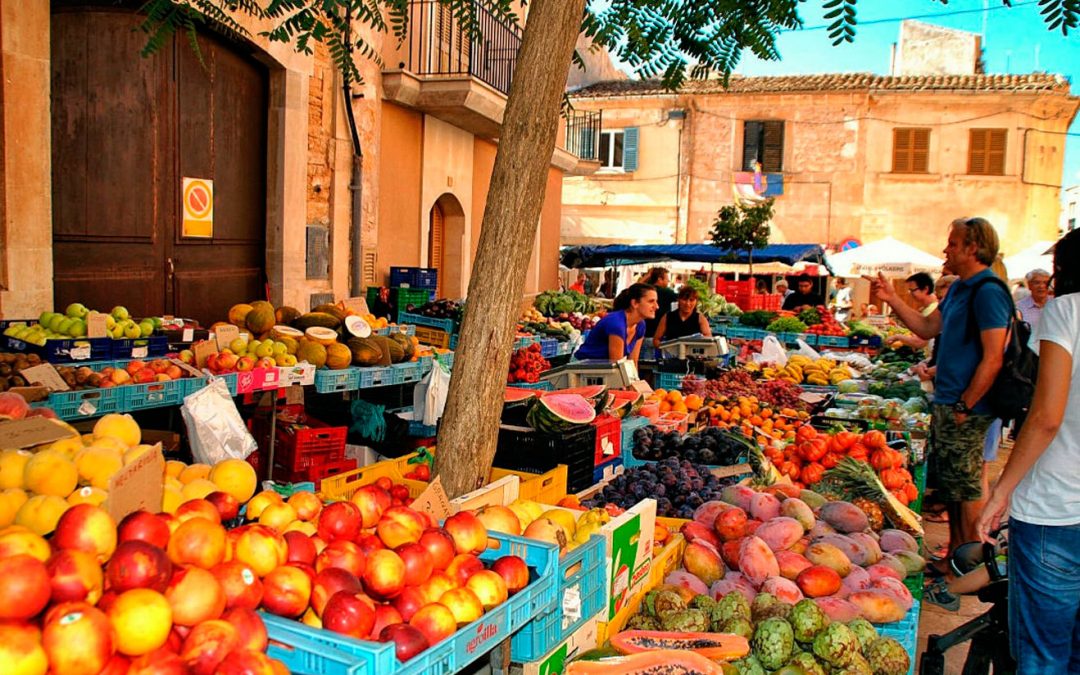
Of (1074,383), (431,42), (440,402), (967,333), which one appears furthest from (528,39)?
(431,42)

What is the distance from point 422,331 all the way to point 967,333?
5.52 metres

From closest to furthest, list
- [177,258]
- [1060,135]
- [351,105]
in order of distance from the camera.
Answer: [177,258] → [351,105] → [1060,135]

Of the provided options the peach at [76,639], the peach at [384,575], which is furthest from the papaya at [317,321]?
the peach at [76,639]

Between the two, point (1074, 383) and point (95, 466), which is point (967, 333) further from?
point (95, 466)

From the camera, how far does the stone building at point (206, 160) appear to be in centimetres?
658

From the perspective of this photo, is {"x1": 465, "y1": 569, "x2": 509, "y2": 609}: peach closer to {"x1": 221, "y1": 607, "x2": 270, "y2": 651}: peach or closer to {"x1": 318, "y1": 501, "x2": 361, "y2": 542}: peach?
{"x1": 318, "y1": 501, "x2": 361, "y2": 542}: peach

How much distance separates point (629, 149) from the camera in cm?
2894

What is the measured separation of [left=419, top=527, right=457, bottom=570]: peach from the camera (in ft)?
8.25

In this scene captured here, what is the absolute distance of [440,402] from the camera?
732cm

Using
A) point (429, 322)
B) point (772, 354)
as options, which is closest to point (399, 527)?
point (429, 322)

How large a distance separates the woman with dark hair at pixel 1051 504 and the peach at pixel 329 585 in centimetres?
251

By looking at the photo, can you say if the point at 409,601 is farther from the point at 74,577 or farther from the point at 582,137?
the point at 582,137

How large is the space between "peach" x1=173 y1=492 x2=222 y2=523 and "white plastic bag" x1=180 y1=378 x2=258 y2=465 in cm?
322

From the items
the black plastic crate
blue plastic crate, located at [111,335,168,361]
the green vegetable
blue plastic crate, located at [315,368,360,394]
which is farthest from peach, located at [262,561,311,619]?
the green vegetable
